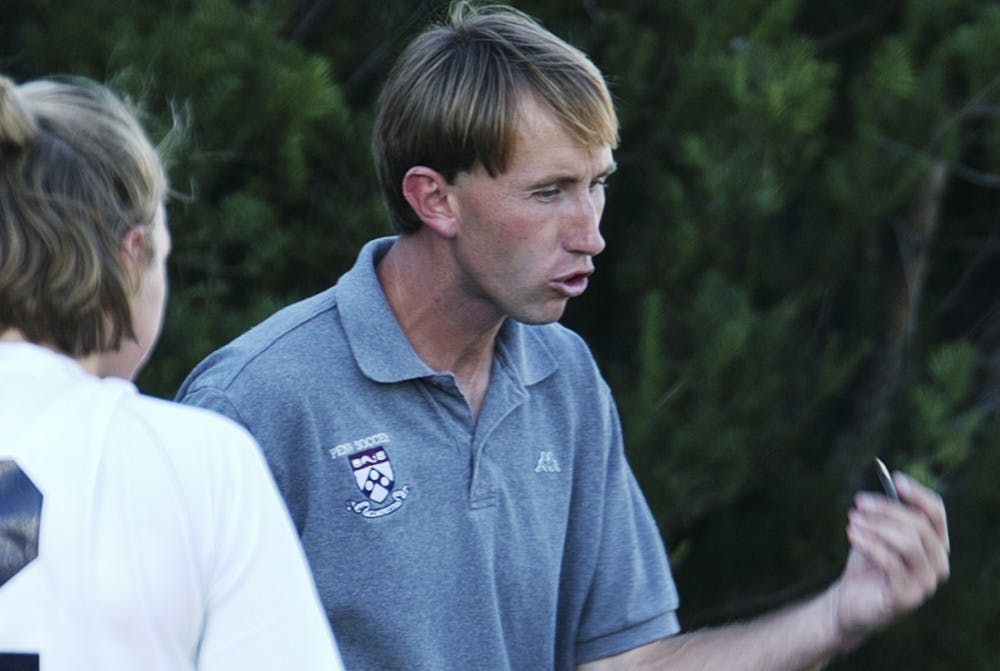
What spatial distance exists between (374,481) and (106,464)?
0.87 m

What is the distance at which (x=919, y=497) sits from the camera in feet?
7.95

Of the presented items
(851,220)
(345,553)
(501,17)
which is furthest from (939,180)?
(345,553)

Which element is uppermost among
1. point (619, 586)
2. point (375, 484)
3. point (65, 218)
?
point (65, 218)

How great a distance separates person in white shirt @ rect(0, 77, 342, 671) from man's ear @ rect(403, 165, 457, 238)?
3.01ft

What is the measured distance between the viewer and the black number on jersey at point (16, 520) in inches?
63.4

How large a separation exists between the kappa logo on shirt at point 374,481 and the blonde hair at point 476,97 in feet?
1.53

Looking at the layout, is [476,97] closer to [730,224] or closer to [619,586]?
[619,586]

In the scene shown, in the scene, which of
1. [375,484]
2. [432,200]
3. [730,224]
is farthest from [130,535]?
[730,224]

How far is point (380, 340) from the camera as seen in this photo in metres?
2.59

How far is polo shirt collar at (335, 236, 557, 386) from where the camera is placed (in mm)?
A: 2566

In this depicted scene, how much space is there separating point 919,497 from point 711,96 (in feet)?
6.67

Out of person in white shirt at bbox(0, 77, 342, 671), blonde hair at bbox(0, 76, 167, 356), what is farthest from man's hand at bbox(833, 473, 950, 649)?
blonde hair at bbox(0, 76, 167, 356)

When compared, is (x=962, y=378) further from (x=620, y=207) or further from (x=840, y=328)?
(x=620, y=207)

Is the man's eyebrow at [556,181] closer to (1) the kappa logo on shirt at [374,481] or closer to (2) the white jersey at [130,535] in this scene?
(1) the kappa logo on shirt at [374,481]
